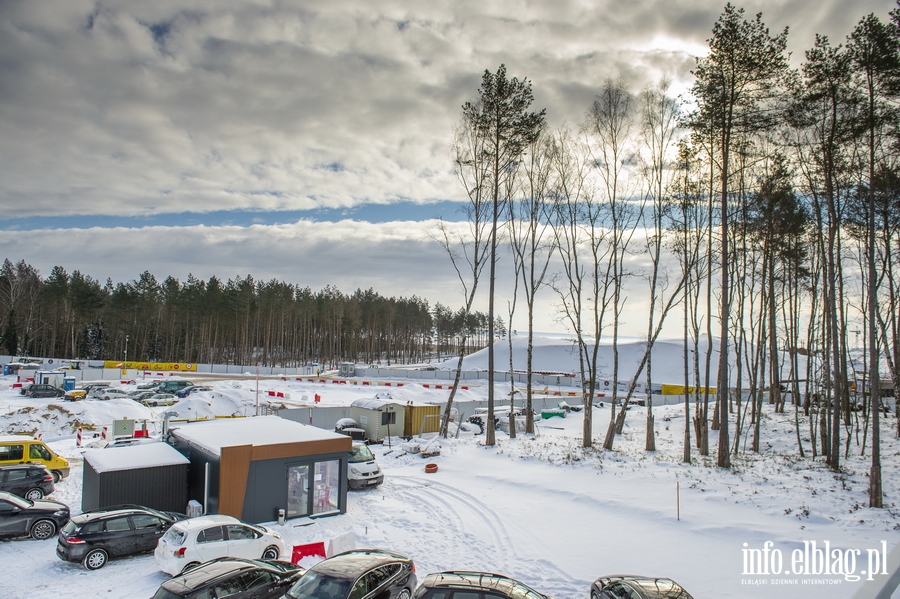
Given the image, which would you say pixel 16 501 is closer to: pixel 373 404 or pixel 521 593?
pixel 521 593

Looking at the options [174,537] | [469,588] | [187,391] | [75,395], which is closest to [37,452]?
[174,537]

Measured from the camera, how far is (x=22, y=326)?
72.2m

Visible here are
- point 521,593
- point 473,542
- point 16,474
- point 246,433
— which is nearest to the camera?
point 521,593

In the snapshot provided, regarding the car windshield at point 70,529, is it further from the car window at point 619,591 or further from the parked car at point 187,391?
the parked car at point 187,391

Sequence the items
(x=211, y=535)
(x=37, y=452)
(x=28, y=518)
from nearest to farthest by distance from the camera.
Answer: (x=211, y=535), (x=28, y=518), (x=37, y=452)

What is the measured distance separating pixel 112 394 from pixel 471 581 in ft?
135

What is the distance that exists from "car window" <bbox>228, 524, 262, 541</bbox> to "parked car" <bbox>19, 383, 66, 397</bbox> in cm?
3800

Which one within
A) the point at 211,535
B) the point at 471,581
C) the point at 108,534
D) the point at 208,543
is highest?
the point at 471,581

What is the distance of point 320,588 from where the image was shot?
24.5 ft

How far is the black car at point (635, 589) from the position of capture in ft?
25.9

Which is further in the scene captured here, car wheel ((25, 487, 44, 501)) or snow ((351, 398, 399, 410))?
snow ((351, 398, 399, 410))

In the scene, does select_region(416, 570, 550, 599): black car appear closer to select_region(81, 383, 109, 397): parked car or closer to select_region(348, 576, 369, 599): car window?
select_region(348, 576, 369, 599): car window

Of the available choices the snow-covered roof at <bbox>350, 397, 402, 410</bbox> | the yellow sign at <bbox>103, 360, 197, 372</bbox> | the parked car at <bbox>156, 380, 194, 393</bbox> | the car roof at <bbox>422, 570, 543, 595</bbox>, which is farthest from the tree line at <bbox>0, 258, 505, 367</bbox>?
the car roof at <bbox>422, 570, 543, 595</bbox>

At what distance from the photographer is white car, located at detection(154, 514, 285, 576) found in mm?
9820
